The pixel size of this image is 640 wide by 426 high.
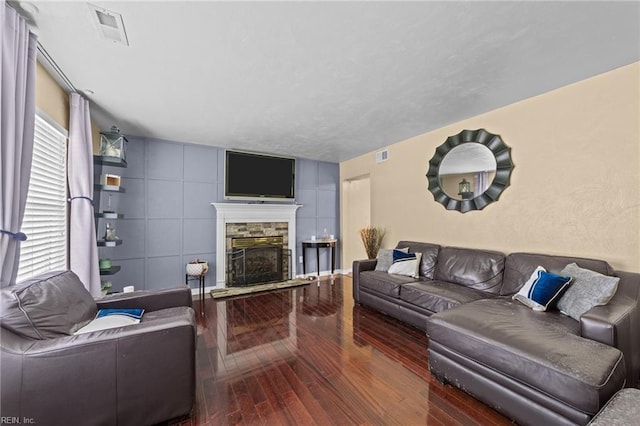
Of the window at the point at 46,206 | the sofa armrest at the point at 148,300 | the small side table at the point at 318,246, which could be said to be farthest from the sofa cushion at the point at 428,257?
the window at the point at 46,206

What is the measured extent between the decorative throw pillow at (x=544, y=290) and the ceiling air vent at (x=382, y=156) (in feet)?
9.58

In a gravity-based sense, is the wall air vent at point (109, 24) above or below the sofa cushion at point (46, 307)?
above

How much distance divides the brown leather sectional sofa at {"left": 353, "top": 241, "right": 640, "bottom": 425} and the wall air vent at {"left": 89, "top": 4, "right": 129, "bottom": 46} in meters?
3.02

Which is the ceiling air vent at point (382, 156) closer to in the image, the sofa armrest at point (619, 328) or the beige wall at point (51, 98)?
the sofa armrest at point (619, 328)

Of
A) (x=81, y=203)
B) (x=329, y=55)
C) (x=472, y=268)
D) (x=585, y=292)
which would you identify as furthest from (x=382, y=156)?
(x=81, y=203)

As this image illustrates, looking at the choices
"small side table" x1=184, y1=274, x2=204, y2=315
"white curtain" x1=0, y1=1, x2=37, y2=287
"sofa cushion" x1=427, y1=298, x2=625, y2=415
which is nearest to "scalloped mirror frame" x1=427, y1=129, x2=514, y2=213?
"sofa cushion" x1=427, y1=298, x2=625, y2=415

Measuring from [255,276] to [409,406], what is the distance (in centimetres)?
364

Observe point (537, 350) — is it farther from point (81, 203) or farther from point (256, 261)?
point (256, 261)

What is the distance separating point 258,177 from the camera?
188 inches

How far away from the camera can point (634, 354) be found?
5.45 ft

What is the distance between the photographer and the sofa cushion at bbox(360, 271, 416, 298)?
9.92 feet

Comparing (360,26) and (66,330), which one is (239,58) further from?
(66,330)

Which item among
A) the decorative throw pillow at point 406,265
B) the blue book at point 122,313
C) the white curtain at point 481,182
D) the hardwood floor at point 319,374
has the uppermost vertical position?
the white curtain at point 481,182

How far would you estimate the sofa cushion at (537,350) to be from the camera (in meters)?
1.25
